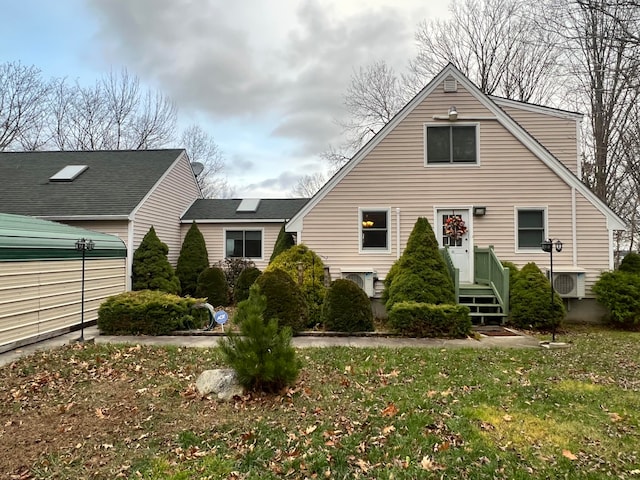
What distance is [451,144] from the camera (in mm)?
11477

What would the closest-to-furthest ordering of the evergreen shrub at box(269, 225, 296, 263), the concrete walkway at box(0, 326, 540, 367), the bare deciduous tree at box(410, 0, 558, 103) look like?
the concrete walkway at box(0, 326, 540, 367) → the evergreen shrub at box(269, 225, 296, 263) → the bare deciduous tree at box(410, 0, 558, 103)

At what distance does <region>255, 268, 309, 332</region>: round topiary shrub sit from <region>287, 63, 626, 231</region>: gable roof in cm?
296

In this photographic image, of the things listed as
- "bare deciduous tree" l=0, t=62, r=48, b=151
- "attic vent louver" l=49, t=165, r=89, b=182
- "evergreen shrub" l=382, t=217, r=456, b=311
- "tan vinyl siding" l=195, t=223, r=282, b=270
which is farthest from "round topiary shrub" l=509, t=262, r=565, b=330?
"bare deciduous tree" l=0, t=62, r=48, b=151

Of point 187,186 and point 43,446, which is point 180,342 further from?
point 187,186

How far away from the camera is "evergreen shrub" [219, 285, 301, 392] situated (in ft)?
15.3

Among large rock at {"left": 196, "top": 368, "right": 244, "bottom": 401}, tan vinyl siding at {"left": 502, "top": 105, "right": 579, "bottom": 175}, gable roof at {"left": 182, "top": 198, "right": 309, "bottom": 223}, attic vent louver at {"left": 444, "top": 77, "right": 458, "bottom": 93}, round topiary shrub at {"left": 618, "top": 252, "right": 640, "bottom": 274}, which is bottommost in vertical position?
large rock at {"left": 196, "top": 368, "right": 244, "bottom": 401}

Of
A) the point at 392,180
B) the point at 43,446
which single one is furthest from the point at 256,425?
the point at 392,180

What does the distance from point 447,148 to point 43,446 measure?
36.1 feet

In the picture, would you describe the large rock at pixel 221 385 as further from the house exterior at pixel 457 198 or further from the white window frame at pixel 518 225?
the white window frame at pixel 518 225

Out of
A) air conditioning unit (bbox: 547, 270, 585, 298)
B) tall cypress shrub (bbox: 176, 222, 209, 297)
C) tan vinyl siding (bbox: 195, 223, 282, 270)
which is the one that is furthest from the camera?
tan vinyl siding (bbox: 195, 223, 282, 270)

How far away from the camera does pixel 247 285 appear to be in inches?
498

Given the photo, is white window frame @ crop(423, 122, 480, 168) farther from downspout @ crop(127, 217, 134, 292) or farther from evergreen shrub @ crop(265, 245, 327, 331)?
downspout @ crop(127, 217, 134, 292)

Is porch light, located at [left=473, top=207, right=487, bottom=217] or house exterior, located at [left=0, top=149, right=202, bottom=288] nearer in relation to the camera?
porch light, located at [left=473, top=207, right=487, bottom=217]

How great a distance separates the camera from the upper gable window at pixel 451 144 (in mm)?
11422
